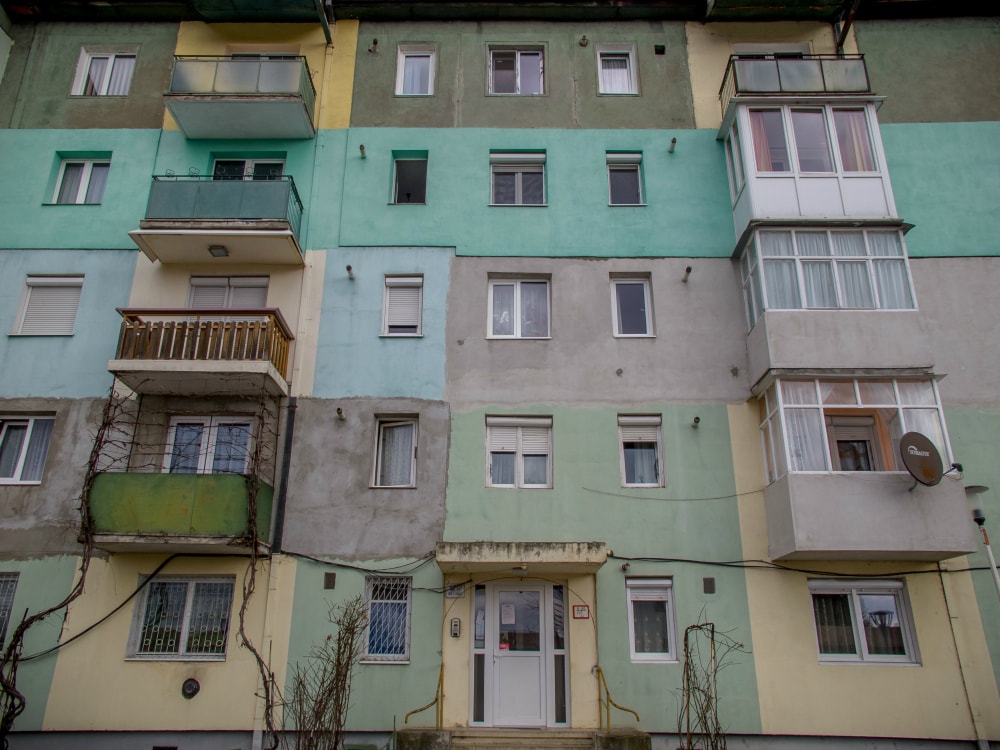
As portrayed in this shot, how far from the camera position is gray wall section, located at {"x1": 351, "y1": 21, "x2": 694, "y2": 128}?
15062 mm

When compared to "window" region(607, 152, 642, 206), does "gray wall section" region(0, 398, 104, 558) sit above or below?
below

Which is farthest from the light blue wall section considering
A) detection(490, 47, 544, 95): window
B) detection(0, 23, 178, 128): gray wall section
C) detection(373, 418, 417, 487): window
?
detection(0, 23, 178, 128): gray wall section

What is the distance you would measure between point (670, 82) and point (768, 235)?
4.55m

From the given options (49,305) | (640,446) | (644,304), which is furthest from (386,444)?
(49,305)

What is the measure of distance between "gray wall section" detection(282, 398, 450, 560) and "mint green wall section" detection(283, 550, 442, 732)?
0.95ft

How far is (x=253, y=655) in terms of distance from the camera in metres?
11.4

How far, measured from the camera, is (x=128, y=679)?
11.3m

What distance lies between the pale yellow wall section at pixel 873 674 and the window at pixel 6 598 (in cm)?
1202

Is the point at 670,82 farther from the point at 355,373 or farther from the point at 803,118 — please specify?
the point at 355,373

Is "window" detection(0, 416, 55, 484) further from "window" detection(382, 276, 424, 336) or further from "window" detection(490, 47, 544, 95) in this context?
"window" detection(490, 47, 544, 95)

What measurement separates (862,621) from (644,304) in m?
6.49

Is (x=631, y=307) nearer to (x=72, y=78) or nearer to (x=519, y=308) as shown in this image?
(x=519, y=308)

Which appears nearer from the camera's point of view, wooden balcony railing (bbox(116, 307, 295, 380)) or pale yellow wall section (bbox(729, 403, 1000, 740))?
pale yellow wall section (bbox(729, 403, 1000, 740))

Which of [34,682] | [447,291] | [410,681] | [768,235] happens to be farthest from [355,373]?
[768,235]
